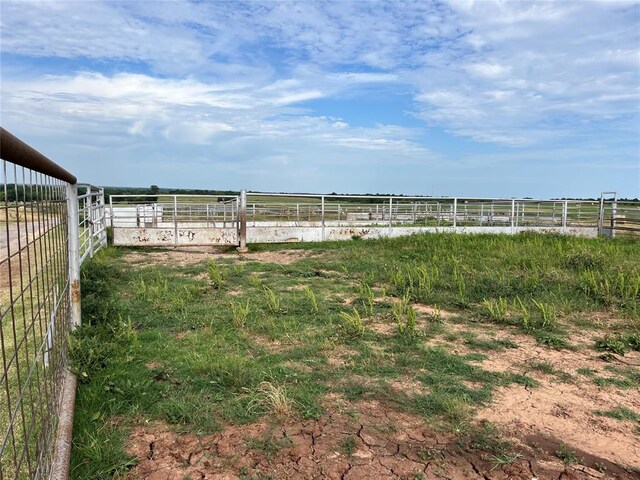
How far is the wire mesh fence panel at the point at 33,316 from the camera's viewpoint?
1688mm

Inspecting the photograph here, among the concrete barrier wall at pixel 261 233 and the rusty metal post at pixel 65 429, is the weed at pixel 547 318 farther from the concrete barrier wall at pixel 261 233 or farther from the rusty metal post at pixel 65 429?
the concrete barrier wall at pixel 261 233

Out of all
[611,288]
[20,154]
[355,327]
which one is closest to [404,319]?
[355,327]

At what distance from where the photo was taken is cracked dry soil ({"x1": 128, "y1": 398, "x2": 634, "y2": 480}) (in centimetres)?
247

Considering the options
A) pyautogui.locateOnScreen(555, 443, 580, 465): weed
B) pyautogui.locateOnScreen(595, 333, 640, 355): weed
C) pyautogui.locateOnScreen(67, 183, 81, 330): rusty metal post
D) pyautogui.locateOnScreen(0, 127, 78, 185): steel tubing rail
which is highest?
pyautogui.locateOnScreen(0, 127, 78, 185): steel tubing rail

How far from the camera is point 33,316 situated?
2154mm

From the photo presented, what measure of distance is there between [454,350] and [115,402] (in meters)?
2.95

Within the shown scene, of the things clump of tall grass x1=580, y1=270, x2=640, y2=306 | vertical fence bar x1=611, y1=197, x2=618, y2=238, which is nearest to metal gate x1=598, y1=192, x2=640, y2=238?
vertical fence bar x1=611, y1=197, x2=618, y2=238

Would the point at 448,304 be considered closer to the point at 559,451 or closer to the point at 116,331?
the point at 559,451

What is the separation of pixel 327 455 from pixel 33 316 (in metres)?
1.70

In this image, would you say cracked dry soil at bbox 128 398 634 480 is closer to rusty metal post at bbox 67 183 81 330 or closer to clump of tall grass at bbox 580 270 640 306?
rusty metal post at bbox 67 183 81 330

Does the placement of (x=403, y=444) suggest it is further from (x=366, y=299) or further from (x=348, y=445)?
(x=366, y=299)

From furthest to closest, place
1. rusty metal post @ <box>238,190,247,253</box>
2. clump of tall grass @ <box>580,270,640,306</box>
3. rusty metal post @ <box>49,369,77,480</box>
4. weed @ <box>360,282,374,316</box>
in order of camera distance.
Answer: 1. rusty metal post @ <box>238,190,247,253</box>
2. clump of tall grass @ <box>580,270,640,306</box>
3. weed @ <box>360,282,374,316</box>
4. rusty metal post @ <box>49,369,77,480</box>

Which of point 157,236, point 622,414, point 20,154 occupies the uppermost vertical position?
point 20,154

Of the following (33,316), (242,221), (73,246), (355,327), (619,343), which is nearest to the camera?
(33,316)
